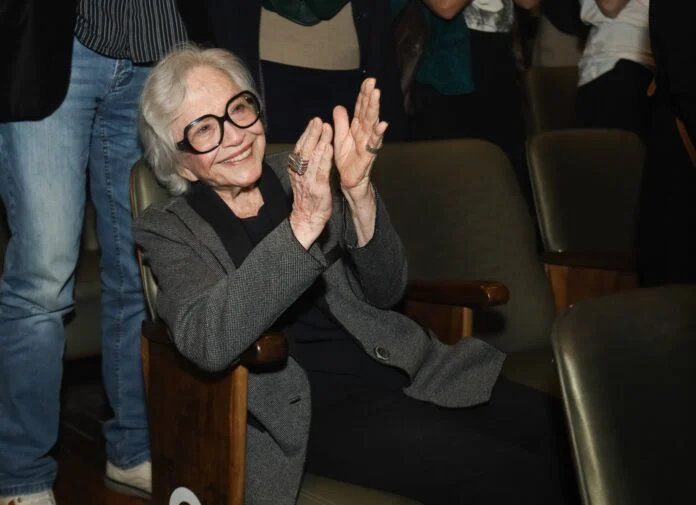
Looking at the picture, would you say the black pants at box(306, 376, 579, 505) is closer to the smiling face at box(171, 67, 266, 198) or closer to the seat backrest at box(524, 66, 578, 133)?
the smiling face at box(171, 67, 266, 198)

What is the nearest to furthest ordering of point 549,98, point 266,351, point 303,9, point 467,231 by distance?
point 266,351
point 467,231
point 303,9
point 549,98

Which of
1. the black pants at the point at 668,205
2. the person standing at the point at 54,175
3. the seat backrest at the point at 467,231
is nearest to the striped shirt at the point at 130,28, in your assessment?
the person standing at the point at 54,175

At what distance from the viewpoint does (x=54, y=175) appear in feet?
6.61

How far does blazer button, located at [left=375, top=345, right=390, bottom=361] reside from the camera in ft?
5.93

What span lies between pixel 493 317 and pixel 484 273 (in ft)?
0.33

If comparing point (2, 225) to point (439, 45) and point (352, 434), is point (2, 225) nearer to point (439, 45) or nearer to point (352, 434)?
point (439, 45)

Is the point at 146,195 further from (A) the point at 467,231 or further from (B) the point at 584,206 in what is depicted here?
(B) the point at 584,206

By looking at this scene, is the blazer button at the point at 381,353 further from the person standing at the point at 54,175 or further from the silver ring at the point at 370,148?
the person standing at the point at 54,175

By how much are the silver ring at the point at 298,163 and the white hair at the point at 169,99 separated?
35 cm

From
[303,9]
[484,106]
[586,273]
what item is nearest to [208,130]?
[303,9]

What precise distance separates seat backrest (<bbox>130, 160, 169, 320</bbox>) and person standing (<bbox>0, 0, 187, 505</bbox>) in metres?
0.18

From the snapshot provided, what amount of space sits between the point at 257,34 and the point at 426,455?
114cm

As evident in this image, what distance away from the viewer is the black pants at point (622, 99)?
3.31 m

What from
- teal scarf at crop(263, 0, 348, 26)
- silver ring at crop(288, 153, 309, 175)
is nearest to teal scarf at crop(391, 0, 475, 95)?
teal scarf at crop(263, 0, 348, 26)
